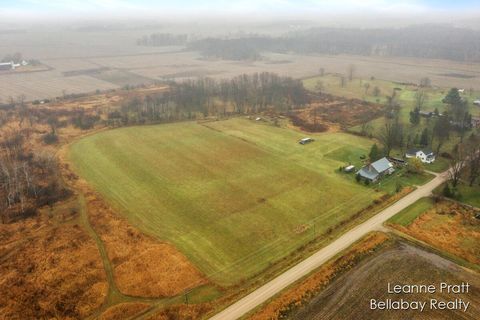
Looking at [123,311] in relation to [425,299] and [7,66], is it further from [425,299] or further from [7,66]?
[7,66]

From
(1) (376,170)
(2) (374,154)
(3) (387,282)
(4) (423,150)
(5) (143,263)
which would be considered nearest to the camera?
(3) (387,282)

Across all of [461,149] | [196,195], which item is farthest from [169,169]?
[461,149]

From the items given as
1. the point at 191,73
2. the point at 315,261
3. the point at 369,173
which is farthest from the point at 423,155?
the point at 191,73

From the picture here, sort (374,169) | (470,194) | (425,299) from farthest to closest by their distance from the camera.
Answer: (374,169) → (470,194) → (425,299)

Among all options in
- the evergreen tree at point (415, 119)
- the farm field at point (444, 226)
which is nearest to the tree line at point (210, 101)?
the evergreen tree at point (415, 119)

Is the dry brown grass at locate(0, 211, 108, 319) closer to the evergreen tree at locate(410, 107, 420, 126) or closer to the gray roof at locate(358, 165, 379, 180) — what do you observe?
the gray roof at locate(358, 165, 379, 180)

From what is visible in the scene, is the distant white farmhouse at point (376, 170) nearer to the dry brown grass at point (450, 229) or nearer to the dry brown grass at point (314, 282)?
the dry brown grass at point (450, 229)
